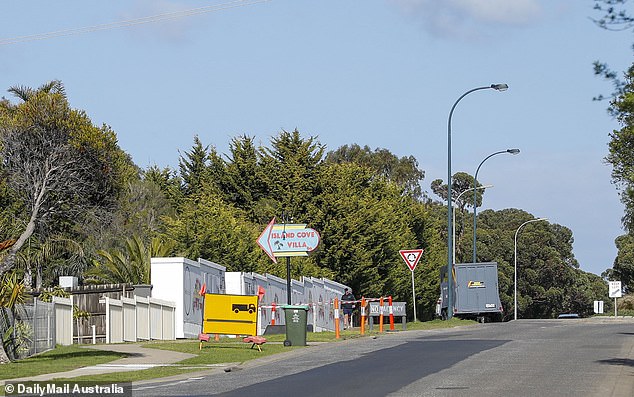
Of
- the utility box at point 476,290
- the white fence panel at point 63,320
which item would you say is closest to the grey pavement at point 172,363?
the white fence panel at point 63,320

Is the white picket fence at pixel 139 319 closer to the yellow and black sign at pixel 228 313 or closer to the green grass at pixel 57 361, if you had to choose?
the green grass at pixel 57 361

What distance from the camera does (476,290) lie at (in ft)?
174

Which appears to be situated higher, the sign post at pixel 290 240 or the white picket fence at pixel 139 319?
the sign post at pixel 290 240

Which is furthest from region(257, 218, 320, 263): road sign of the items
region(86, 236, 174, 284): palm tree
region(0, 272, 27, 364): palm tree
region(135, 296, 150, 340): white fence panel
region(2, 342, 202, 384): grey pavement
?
region(0, 272, 27, 364): palm tree

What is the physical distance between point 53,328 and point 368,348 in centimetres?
802

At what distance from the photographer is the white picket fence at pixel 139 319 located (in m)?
31.3

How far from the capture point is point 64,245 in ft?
178

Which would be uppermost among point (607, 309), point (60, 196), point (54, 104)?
point (54, 104)

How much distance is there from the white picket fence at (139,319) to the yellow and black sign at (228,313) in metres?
4.05

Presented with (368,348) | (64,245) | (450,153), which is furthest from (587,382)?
(64,245)

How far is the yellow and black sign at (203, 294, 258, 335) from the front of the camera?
28.0 m

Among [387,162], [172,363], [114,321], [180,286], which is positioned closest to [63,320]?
[114,321]

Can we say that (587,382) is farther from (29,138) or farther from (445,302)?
(29,138)
